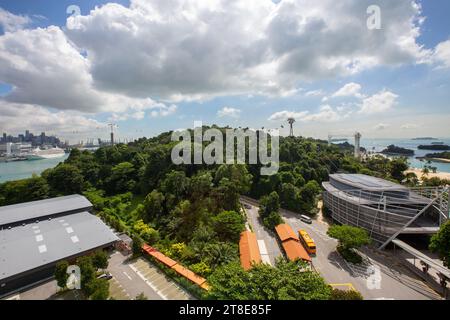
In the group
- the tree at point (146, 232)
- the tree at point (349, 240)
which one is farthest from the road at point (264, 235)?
the tree at point (146, 232)

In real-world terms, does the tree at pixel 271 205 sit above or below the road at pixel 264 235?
above

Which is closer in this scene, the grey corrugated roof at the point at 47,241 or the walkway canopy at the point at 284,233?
the grey corrugated roof at the point at 47,241

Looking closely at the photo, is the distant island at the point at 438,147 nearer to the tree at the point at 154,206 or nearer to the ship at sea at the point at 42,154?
the tree at the point at 154,206

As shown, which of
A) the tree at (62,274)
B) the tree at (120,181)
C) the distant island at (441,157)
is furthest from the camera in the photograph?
the distant island at (441,157)

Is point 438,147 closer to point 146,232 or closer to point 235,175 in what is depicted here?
point 235,175

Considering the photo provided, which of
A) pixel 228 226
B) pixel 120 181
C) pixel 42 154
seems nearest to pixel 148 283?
pixel 228 226

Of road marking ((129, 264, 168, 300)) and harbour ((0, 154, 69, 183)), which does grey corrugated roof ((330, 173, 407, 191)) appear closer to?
road marking ((129, 264, 168, 300))
